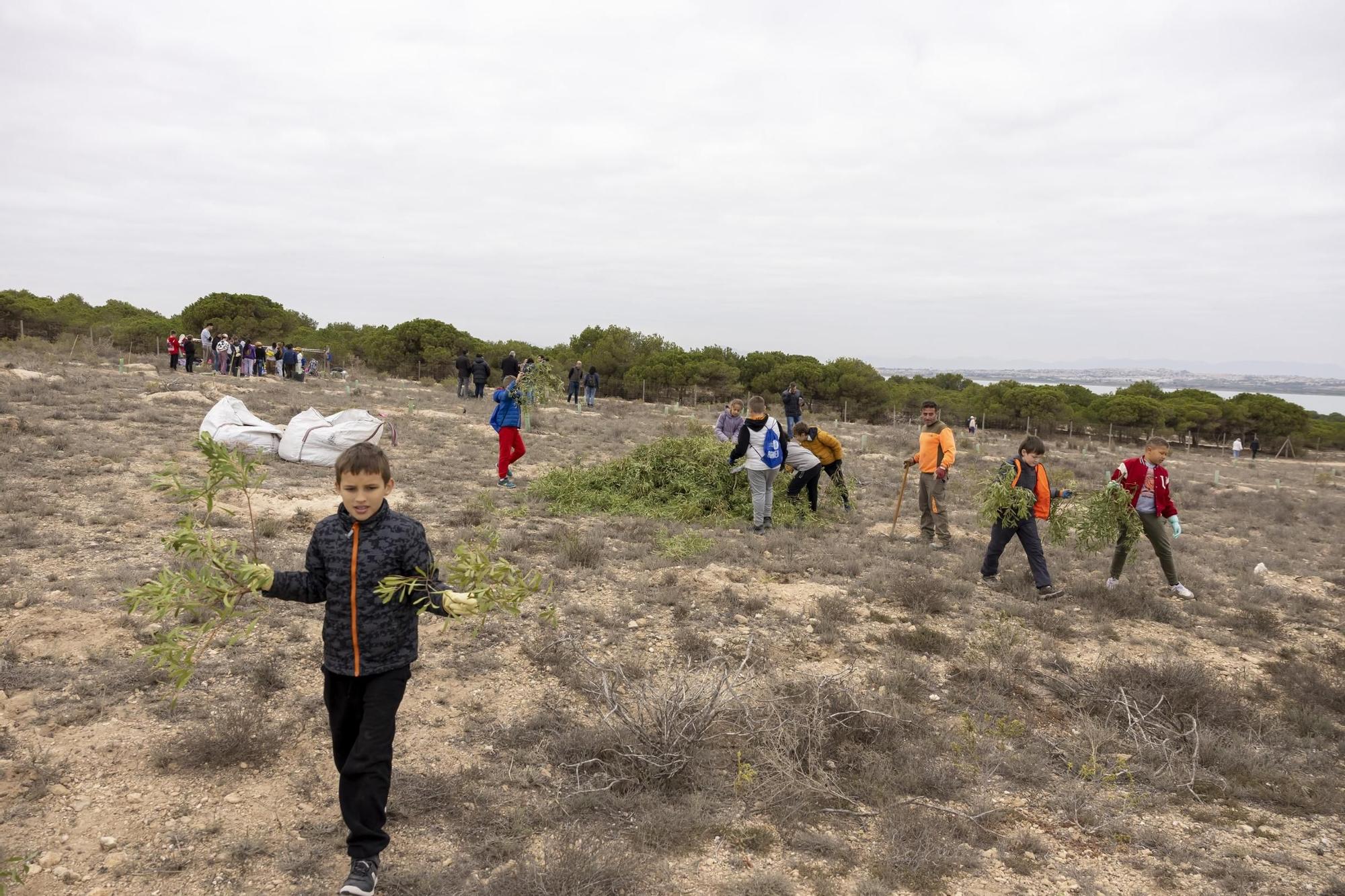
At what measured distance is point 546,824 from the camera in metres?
3.27

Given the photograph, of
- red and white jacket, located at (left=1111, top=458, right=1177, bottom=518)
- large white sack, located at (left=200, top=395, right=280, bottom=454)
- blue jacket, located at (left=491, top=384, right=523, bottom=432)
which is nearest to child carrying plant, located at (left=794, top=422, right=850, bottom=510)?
red and white jacket, located at (left=1111, top=458, right=1177, bottom=518)

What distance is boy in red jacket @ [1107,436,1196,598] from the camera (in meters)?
6.83

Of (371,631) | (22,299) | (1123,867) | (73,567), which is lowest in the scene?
(1123,867)

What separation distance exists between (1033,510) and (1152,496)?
1.14 m

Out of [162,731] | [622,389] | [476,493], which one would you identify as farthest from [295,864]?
[622,389]

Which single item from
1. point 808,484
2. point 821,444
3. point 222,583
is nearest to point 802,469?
point 808,484

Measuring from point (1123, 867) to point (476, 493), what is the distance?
7.99 meters

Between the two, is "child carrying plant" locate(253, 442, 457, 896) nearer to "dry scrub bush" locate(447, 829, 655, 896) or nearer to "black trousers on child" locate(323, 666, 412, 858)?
"black trousers on child" locate(323, 666, 412, 858)

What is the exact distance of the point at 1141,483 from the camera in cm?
693

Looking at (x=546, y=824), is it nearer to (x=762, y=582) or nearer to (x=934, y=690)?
(x=934, y=690)

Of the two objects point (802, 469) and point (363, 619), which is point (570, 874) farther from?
point (802, 469)

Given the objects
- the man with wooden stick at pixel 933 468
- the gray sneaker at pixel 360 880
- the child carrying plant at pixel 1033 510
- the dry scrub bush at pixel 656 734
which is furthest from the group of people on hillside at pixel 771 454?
the gray sneaker at pixel 360 880

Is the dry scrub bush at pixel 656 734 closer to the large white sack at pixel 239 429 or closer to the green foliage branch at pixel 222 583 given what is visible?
the green foliage branch at pixel 222 583

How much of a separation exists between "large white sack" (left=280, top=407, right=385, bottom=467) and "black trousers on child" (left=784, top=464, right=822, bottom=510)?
595 cm
